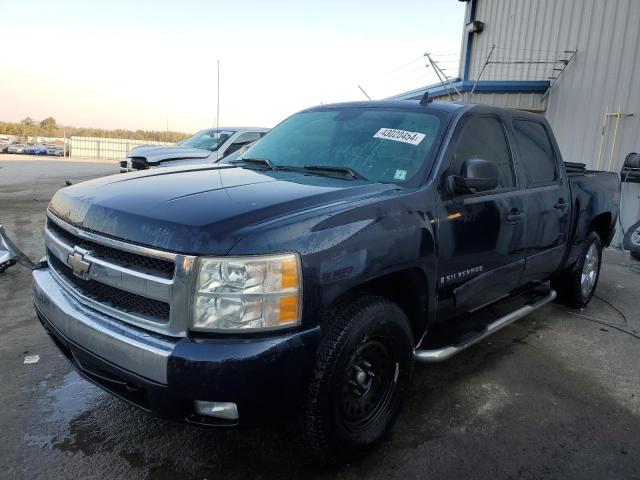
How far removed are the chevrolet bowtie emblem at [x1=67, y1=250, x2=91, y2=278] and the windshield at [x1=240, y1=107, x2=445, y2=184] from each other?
1452 mm

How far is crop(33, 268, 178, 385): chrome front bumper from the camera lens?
82.4 inches

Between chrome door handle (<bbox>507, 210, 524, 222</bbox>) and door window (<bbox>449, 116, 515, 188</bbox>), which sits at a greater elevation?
door window (<bbox>449, 116, 515, 188</bbox>)

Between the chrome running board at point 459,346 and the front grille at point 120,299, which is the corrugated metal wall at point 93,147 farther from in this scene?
the front grille at point 120,299

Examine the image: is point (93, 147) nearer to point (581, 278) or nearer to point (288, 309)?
point (581, 278)

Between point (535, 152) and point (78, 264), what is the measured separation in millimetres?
3500

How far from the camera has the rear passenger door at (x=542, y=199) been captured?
390 centimetres

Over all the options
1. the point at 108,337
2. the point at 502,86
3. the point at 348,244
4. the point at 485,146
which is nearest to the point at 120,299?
the point at 108,337

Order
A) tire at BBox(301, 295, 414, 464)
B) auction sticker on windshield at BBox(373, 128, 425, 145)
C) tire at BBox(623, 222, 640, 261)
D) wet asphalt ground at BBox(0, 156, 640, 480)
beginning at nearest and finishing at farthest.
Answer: tire at BBox(301, 295, 414, 464), wet asphalt ground at BBox(0, 156, 640, 480), auction sticker on windshield at BBox(373, 128, 425, 145), tire at BBox(623, 222, 640, 261)

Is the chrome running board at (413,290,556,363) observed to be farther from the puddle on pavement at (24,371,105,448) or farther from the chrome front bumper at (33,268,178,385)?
the puddle on pavement at (24,371,105,448)

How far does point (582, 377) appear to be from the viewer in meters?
3.79

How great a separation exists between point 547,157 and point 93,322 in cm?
374

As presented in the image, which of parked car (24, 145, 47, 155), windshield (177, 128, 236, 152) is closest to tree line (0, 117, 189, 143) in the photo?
parked car (24, 145, 47, 155)

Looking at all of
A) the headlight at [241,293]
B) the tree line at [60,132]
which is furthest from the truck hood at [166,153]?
the tree line at [60,132]

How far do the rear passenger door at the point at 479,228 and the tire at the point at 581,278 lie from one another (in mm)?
1504
